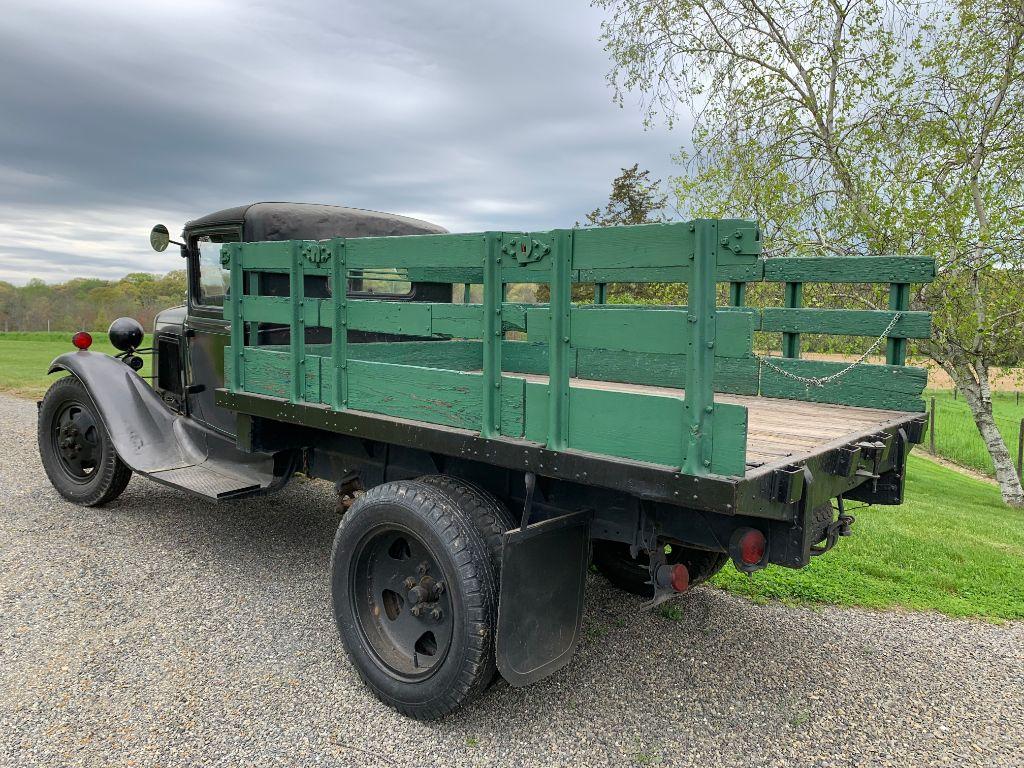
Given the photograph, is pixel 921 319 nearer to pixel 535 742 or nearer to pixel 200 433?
pixel 535 742

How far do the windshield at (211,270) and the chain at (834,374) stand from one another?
11.5 ft

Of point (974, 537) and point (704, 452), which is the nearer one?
point (704, 452)

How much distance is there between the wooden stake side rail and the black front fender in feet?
4.69

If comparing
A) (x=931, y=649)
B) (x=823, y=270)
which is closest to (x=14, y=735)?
(x=931, y=649)

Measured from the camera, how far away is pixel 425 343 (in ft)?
15.4

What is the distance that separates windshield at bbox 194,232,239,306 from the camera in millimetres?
4867

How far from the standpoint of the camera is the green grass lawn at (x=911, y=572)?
4344 mm

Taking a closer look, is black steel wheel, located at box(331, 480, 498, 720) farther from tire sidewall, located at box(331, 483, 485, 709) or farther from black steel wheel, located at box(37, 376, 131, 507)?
black steel wheel, located at box(37, 376, 131, 507)

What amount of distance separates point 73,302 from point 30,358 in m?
21.5

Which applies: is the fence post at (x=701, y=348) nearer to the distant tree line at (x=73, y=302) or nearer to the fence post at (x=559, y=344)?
the fence post at (x=559, y=344)

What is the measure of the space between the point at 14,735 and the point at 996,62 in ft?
40.0

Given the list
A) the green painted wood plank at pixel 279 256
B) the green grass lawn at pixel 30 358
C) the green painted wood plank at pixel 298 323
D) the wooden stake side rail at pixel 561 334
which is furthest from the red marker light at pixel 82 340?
the green painted wood plank at pixel 298 323

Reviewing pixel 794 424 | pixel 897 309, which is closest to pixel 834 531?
pixel 794 424

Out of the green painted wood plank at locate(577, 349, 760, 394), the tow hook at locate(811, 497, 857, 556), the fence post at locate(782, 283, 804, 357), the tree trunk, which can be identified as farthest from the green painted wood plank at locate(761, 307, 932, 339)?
the tree trunk
